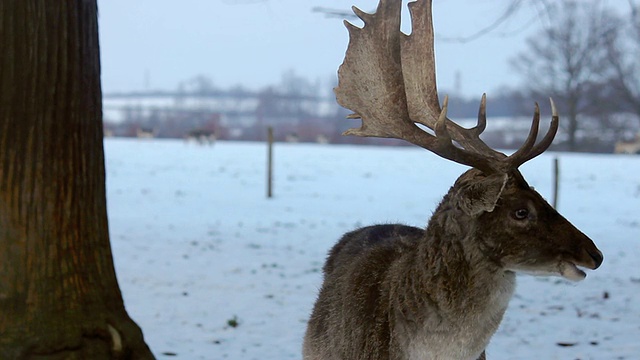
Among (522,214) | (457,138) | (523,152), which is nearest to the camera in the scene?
(522,214)

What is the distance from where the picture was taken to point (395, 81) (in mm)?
4191

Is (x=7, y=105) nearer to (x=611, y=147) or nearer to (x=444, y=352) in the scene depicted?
(x=444, y=352)

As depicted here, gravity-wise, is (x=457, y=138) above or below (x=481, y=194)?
above

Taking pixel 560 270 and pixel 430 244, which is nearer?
pixel 560 270

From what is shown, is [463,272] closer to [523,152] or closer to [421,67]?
[523,152]

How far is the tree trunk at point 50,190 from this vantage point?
4.29m

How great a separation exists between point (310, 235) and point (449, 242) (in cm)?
832

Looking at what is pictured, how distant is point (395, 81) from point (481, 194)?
919 millimetres

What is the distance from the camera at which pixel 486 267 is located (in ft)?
11.7

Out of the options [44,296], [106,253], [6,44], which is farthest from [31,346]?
[6,44]

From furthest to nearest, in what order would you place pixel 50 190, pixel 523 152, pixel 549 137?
pixel 50 190, pixel 549 137, pixel 523 152

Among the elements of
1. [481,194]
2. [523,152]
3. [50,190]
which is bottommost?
[50,190]

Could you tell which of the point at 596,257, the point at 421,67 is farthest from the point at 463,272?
the point at 421,67

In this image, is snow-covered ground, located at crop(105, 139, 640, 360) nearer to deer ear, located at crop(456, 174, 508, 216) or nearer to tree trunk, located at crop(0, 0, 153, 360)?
tree trunk, located at crop(0, 0, 153, 360)
